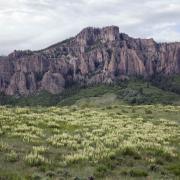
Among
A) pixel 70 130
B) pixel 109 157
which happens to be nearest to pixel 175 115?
pixel 70 130

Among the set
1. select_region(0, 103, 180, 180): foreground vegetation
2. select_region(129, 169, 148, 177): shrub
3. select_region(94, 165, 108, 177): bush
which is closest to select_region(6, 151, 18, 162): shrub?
select_region(0, 103, 180, 180): foreground vegetation

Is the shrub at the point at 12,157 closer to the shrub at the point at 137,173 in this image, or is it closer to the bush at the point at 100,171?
the bush at the point at 100,171

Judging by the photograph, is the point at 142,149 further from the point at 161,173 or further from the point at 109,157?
the point at 161,173

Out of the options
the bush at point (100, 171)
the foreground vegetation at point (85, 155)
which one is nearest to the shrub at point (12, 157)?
the foreground vegetation at point (85, 155)

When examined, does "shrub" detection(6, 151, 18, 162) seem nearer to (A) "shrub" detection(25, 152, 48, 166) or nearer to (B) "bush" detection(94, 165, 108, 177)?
(A) "shrub" detection(25, 152, 48, 166)

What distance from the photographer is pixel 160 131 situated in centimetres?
3416

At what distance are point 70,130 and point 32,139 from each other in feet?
24.0

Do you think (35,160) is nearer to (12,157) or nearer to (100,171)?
(12,157)

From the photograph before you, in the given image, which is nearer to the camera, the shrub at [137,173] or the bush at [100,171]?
the bush at [100,171]

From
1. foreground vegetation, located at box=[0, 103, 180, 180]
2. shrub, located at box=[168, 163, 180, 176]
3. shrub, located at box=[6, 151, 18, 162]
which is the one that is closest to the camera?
foreground vegetation, located at box=[0, 103, 180, 180]

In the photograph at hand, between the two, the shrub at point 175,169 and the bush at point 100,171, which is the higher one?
the bush at point 100,171

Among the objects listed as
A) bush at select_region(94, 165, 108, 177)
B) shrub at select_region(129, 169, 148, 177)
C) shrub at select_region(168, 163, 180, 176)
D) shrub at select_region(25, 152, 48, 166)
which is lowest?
shrub at select_region(168, 163, 180, 176)

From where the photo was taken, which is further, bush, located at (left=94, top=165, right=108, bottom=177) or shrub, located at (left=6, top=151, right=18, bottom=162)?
shrub, located at (left=6, top=151, right=18, bottom=162)

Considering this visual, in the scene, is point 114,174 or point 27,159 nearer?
point 114,174
